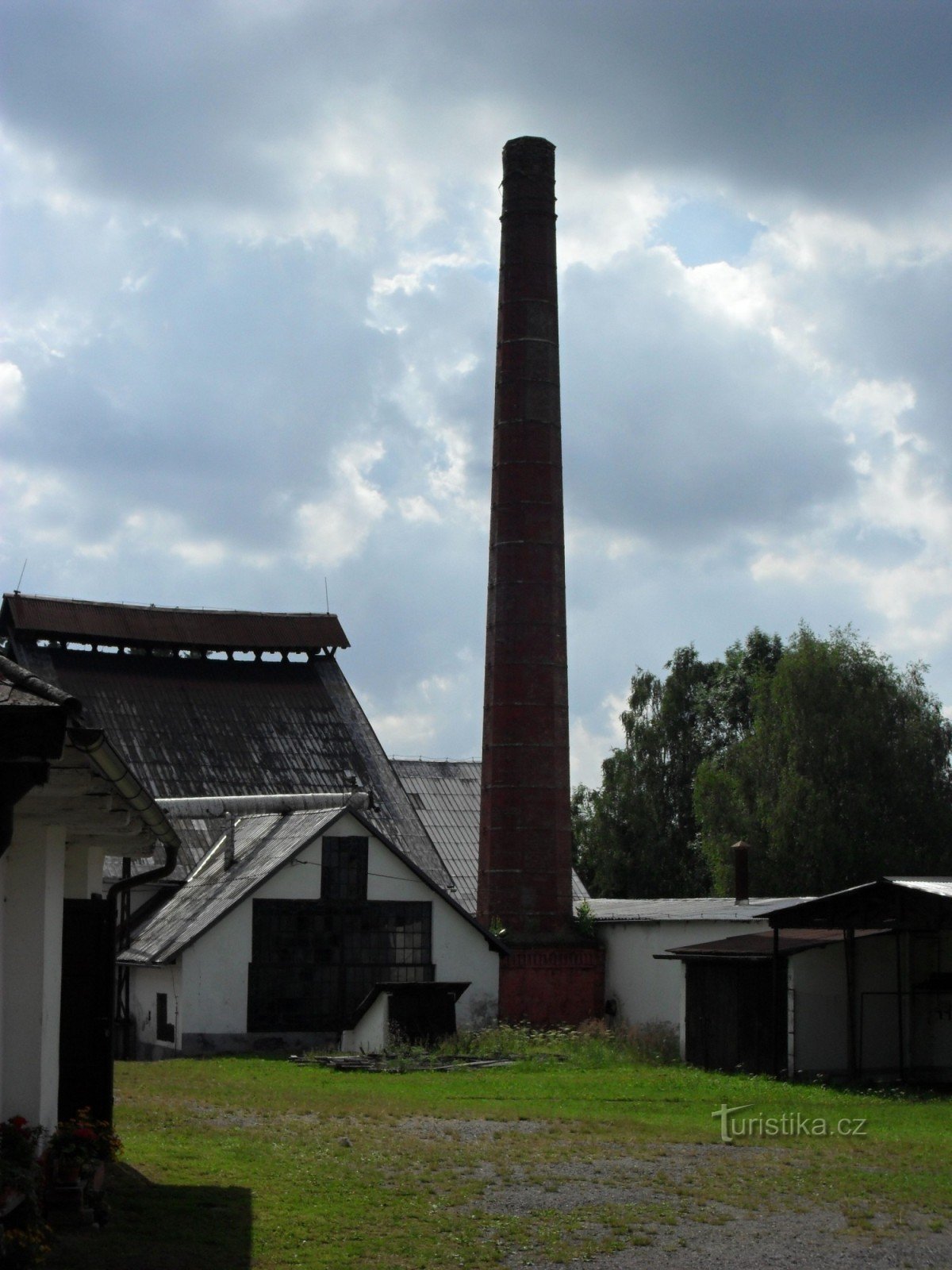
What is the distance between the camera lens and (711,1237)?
9.34 metres

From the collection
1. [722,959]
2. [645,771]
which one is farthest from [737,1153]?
[645,771]

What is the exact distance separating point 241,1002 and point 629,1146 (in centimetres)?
1467

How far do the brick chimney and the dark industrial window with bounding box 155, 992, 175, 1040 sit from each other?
6332 mm

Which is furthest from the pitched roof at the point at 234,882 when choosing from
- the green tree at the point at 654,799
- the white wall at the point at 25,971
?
the green tree at the point at 654,799

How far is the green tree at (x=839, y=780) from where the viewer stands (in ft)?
136

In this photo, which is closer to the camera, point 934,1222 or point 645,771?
point 934,1222

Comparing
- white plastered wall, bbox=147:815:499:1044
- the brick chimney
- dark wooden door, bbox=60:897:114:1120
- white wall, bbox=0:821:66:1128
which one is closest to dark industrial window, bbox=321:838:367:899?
white plastered wall, bbox=147:815:499:1044

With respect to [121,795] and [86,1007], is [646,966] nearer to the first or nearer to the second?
[86,1007]

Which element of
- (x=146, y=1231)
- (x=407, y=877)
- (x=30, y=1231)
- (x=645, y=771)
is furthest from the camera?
(x=645, y=771)

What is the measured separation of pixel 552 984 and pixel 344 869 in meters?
5.03

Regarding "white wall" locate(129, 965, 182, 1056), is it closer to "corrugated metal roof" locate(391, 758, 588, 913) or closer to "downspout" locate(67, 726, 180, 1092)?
"corrugated metal roof" locate(391, 758, 588, 913)

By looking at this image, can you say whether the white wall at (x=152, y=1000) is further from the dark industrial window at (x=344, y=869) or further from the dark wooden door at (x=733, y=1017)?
the dark wooden door at (x=733, y=1017)

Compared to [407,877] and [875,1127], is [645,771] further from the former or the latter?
[875,1127]

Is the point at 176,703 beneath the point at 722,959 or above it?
above
